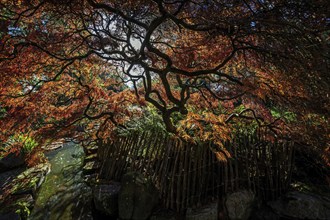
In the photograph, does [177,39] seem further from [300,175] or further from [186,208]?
[300,175]

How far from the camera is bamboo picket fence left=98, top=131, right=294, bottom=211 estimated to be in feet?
10.6

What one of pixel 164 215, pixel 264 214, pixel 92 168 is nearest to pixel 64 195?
pixel 92 168

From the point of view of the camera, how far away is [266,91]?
3500 millimetres

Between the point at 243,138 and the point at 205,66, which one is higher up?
the point at 205,66

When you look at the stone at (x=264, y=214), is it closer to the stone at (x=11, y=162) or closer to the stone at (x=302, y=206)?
the stone at (x=302, y=206)

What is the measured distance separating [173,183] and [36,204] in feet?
9.81

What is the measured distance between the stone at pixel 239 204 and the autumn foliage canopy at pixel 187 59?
975mm

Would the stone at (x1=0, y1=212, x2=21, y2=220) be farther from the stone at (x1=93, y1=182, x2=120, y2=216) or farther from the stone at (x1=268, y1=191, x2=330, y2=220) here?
the stone at (x1=268, y1=191, x2=330, y2=220)

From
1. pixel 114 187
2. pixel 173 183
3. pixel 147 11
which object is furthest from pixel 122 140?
pixel 147 11

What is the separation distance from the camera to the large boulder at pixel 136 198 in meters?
3.18

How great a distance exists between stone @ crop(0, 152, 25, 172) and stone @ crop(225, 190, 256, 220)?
5.86 metres

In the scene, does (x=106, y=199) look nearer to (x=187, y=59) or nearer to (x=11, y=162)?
(x=187, y=59)

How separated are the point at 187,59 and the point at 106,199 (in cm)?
328

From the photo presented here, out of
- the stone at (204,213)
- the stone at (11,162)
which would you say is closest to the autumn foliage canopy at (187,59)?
the stone at (204,213)
